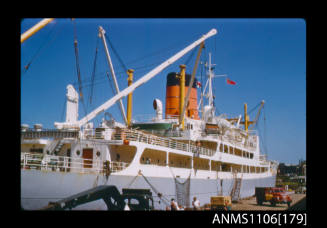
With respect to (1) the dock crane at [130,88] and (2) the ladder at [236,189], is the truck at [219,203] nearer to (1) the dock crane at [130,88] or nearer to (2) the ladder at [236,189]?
(1) the dock crane at [130,88]

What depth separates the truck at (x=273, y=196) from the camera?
96.7 feet

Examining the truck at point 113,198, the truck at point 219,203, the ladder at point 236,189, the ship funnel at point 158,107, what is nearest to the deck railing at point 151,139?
the truck at point 113,198

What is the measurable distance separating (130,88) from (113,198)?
8690 mm

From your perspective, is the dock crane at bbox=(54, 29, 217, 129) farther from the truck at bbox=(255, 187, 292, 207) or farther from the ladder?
the ladder

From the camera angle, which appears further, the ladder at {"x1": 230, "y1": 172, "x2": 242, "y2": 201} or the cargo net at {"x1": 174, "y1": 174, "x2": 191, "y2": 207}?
the ladder at {"x1": 230, "y1": 172, "x2": 242, "y2": 201}

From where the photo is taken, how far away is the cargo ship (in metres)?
16.9

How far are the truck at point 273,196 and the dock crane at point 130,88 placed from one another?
1399 centimetres

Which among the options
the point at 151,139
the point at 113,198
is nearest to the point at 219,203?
the point at 151,139

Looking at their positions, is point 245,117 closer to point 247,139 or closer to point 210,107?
point 247,139

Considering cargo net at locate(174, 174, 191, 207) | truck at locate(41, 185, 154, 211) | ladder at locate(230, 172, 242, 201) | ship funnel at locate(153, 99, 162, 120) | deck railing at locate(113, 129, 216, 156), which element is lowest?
ladder at locate(230, 172, 242, 201)

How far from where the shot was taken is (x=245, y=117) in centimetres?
5091

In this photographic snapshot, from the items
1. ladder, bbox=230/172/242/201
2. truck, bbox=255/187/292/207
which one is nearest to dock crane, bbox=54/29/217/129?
truck, bbox=255/187/292/207
